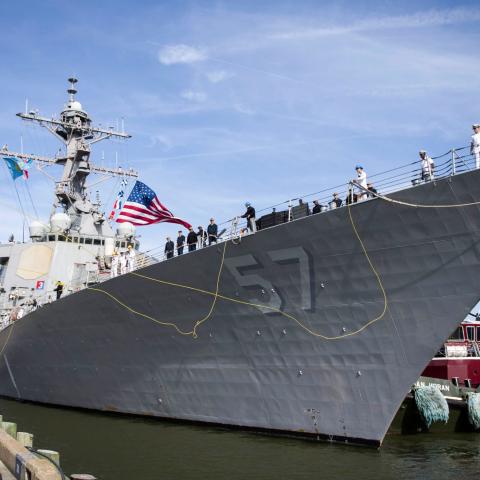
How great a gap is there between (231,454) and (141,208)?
5.85m

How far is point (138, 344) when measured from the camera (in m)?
12.4

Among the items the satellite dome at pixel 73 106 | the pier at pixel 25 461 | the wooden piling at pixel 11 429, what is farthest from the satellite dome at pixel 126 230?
the pier at pixel 25 461

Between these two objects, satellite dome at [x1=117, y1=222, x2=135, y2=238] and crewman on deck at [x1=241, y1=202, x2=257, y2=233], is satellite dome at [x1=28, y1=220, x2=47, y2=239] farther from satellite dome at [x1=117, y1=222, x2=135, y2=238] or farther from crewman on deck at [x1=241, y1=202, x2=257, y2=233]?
crewman on deck at [x1=241, y1=202, x2=257, y2=233]

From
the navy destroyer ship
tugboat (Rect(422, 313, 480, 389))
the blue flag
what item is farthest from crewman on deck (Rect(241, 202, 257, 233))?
the blue flag

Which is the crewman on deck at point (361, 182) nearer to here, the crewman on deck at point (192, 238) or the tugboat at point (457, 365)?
the crewman on deck at point (192, 238)

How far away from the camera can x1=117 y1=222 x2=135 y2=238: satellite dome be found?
19.1 metres

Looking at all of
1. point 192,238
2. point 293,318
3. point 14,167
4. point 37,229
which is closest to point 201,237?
point 192,238

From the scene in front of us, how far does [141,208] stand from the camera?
12859mm

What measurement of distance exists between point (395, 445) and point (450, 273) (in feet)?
12.0

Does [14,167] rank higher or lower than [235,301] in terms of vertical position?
higher

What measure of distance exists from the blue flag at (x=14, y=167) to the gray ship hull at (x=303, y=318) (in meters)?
8.48

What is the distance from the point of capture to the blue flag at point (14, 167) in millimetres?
19812

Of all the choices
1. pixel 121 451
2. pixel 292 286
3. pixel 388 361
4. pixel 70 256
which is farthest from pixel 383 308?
pixel 70 256

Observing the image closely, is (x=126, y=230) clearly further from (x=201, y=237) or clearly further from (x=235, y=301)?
(x=235, y=301)
